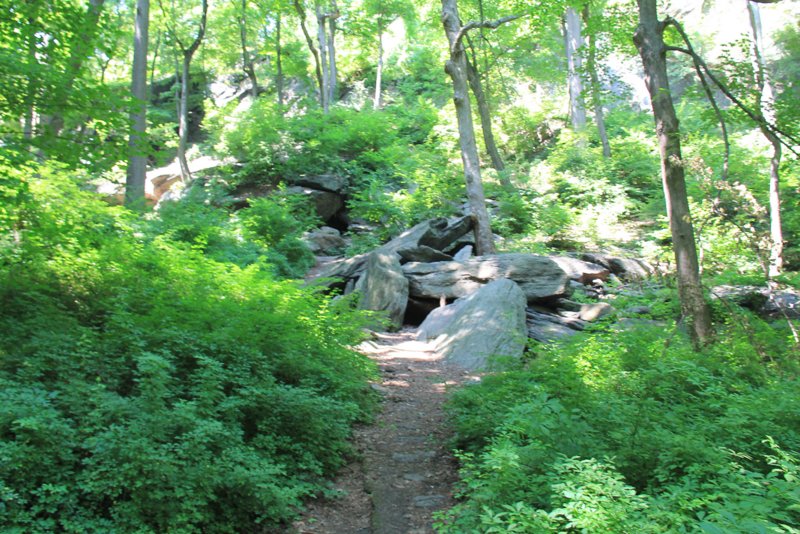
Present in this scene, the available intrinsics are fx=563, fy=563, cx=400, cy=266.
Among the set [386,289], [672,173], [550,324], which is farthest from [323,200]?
[672,173]

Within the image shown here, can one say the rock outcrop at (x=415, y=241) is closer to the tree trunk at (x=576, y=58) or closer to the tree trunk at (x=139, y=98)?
the tree trunk at (x=139, y=98)

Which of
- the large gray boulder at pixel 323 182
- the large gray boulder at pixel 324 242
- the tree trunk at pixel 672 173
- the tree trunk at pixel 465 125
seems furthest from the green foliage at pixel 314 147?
the tree trunk at pixel 672 173

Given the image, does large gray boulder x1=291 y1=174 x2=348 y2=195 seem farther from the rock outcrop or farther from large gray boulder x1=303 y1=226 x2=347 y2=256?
the rock outcrop

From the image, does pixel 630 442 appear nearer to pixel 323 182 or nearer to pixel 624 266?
pixel 624 266

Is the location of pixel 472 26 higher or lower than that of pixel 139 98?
higher

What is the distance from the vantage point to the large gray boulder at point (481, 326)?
27.2ft

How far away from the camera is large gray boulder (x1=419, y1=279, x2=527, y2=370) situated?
8297mm

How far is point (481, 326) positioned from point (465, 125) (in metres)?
6.34

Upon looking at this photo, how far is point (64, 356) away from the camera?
449 cm

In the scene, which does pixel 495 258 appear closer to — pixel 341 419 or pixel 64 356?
pixel 341 419

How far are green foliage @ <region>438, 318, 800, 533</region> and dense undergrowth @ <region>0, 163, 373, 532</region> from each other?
138 centimetres

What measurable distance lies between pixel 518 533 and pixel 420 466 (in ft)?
6.95

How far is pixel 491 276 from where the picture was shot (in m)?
11.0

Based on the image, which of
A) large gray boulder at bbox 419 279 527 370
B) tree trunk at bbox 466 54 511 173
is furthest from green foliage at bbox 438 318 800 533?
tree trunk at bbox 466 54 511 173
